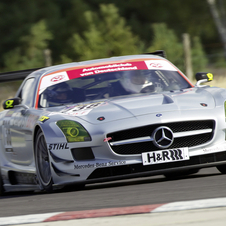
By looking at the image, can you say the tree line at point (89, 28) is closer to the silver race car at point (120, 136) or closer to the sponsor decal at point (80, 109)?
the silver race car at point (120, 136)

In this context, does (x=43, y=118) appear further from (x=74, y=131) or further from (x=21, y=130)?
(x=21, y=130)

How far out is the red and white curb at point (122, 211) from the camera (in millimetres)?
3504

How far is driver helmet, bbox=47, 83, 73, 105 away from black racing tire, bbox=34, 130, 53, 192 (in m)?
0.70

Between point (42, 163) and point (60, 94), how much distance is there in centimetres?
99

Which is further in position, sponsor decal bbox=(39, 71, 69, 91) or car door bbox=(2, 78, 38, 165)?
sponsor decal bbox=(39, 71, 69, 91)

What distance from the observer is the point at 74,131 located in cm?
521

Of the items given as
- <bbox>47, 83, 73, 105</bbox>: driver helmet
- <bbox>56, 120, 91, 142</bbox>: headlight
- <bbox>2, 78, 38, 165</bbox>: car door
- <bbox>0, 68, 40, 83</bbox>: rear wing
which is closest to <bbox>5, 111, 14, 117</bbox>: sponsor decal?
<bbox>2, 78, 38, 165</bbox>: car door

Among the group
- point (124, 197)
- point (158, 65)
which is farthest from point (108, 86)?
point (124, 197)

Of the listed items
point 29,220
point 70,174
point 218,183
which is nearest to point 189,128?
point 218,183

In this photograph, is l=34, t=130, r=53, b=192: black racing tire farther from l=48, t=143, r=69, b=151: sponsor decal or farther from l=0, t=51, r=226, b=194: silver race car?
l=48, t=143, r=69, b=151: sponsor decal

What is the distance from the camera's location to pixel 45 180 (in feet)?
18.3

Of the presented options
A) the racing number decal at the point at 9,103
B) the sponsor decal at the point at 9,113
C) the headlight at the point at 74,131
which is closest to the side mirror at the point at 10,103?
the racing number decal at the point at 9,103

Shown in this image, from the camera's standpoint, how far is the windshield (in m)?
6.30

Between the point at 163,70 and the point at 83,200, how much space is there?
8.52 feet
